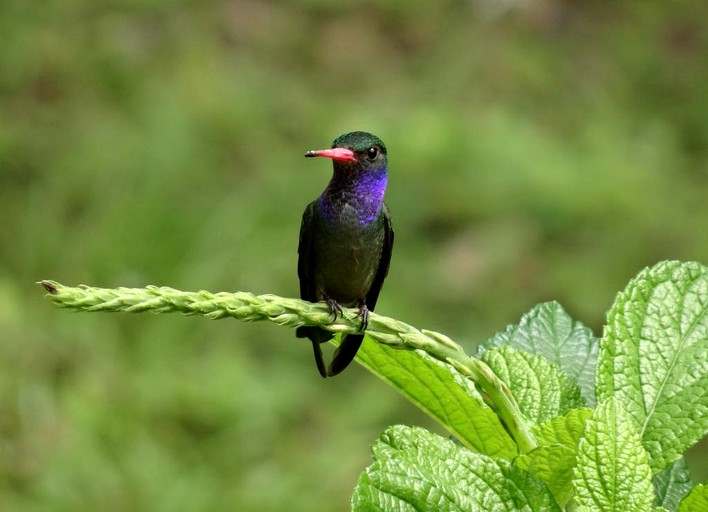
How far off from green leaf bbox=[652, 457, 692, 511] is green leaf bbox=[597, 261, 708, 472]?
15cm

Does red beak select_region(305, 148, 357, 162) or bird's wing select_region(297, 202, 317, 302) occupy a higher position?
red beak select_region(305, 148, 357, 162)

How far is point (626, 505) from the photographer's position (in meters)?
1.24

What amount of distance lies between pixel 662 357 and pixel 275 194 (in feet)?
20.7

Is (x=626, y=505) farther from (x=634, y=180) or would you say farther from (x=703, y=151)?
(x=703, y=151)

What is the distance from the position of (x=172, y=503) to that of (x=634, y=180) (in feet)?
14.6

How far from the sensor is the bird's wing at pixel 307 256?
2957 mm

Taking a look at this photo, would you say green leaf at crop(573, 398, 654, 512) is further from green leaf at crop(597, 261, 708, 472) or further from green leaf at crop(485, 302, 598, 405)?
green leaf at crop(485, 302, 598, 405)

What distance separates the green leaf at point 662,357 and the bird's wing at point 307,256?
1.48 meters

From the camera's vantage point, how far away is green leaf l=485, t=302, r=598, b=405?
5.64 ft

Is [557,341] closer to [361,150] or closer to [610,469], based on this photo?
[610,469]

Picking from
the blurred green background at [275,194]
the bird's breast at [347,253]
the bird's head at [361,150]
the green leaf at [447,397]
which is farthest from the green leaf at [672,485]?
the blurred green background at [275,194]

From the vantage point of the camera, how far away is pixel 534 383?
1.50 m

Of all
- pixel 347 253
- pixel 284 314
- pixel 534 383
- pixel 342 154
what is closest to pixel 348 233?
pixel 347 253

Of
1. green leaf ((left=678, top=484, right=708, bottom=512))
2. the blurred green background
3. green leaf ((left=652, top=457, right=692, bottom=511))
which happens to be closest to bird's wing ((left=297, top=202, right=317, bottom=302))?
green leaf ((left=652, top=457, right=692, bottom=511))
